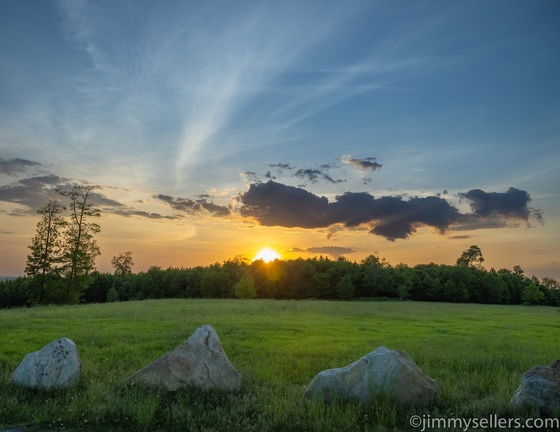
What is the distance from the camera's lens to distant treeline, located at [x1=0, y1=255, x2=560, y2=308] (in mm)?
109938

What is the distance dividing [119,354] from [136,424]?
8221 millimetres

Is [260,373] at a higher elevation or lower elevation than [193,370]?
lower

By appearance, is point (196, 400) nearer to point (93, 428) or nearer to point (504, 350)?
point (93, 428)

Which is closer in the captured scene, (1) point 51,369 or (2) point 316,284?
(1) point 51,369

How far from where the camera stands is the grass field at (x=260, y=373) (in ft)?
31.2

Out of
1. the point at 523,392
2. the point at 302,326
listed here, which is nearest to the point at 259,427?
the point at 523,392

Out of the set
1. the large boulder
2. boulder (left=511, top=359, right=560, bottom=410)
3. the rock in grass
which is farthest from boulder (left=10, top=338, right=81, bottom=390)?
boulder (left=511, top=359, right=560, bottom=410)

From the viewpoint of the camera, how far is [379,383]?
10.8m

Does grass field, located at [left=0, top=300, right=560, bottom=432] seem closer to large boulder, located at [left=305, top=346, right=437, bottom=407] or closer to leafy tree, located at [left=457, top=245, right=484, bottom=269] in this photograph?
large boulder, located at [left=305, top=346, right=437, bottom=407]

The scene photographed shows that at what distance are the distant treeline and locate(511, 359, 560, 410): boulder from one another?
315ft

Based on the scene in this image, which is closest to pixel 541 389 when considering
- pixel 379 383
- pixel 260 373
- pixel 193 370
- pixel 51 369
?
pixel 379 383

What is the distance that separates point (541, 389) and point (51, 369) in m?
12.5

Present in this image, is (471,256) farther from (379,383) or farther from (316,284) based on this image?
(379,383)

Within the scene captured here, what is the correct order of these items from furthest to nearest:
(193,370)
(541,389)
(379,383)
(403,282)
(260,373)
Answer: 1. (403,282)
2. (260,373)
3. (193,370)
4. (379,383)
5. (541,389)
